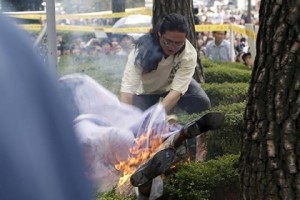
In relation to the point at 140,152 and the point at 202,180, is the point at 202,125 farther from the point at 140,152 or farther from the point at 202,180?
the point at 140,152

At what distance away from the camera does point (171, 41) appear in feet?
18.5

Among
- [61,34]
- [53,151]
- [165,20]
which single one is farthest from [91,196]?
[61,34]

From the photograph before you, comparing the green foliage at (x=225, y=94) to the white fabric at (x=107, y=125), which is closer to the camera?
the white fabric at (x=107, y=125)

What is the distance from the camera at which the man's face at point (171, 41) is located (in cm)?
560

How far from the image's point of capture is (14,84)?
1241mm

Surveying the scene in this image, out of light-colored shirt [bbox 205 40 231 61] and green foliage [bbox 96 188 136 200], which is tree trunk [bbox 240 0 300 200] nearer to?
green foliage [bbox 96 188 136 200]

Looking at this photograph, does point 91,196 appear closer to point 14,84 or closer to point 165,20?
point 14,84

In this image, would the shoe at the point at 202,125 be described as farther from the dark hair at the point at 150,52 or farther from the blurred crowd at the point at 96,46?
the blurred crowd at the point at 96,46

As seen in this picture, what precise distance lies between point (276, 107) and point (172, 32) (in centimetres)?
266

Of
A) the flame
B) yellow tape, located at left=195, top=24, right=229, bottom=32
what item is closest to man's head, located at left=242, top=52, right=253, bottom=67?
yellow tape, located at left=195, top=24, right=229, bottom=32

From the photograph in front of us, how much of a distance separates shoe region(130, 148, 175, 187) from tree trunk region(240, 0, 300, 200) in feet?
2.55

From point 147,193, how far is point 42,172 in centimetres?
290

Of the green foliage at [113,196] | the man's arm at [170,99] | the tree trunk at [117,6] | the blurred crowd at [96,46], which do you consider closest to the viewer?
the green foliage at [113,196]

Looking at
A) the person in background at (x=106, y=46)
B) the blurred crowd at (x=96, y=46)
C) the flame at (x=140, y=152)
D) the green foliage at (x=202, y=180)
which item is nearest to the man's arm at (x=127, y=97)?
the flame at (x=140, y=152)
